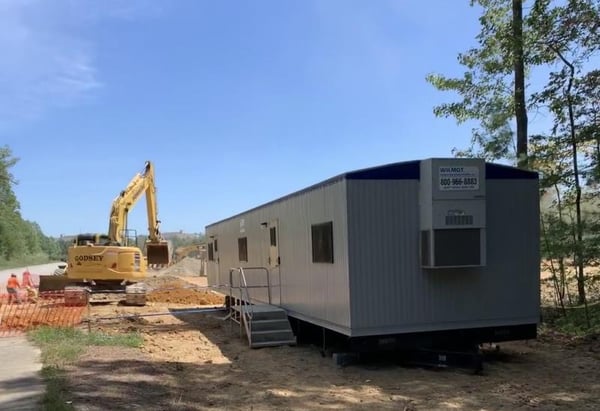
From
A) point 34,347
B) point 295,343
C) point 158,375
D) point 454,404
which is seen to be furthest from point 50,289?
point 454,404

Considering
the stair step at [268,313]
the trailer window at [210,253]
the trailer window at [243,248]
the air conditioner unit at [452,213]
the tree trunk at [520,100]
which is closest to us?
the air conditioner unit at [452,213]

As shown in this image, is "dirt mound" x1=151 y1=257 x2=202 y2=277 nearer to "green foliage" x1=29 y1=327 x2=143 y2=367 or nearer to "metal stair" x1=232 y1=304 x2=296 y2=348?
"green foliage" x1=29 y1=327 x2=143 y2=367

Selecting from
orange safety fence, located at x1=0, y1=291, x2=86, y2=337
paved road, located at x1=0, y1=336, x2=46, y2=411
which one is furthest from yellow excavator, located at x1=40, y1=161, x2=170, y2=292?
paved road, located at x1=0, y1=336, x2=46, y2=411

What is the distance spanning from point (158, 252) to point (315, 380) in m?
15.3

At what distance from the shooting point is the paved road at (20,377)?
667cm

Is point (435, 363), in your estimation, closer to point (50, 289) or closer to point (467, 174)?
point (467, 174)

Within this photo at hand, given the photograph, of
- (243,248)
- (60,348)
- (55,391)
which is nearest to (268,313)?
(60,348)

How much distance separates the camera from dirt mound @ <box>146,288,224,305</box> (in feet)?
79.1

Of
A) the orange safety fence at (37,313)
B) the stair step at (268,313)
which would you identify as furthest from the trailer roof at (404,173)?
the orange safety fence at (37,313)

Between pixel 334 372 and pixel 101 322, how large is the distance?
8.80 m

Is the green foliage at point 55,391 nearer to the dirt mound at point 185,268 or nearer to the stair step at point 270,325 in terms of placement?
the stair step at point 270,325

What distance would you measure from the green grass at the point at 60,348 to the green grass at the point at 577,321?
874cm

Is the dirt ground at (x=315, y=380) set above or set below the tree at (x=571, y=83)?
below

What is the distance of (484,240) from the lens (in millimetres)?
9180
